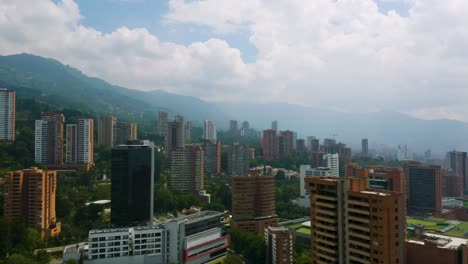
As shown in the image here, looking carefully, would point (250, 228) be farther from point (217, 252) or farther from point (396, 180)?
point (396, 180)

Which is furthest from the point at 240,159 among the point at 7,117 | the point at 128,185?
the point at 7,117

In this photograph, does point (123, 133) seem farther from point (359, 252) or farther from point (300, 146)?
point (359, 252)

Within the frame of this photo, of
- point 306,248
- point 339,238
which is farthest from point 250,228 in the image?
point 339,238

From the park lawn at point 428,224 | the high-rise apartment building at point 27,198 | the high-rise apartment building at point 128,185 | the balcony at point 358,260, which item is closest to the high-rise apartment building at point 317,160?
the park lawn at point 428,224

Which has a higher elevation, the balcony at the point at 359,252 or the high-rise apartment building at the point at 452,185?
the balcony at the point at 359,252

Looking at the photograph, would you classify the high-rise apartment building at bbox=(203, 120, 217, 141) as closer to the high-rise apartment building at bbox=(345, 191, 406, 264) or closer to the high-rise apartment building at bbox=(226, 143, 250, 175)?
the high-rise apartment building at bbox=(226, 143, 250, 175)

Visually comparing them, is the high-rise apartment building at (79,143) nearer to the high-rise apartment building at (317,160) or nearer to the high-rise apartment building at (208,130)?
the high-rise apartment building at (317,160)
